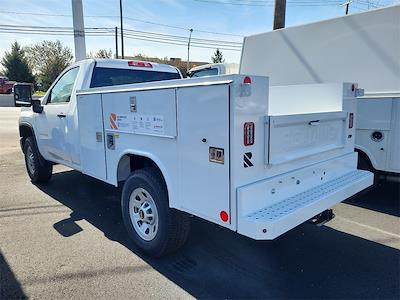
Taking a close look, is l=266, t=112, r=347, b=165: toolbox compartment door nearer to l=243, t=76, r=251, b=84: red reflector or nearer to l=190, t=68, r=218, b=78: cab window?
l=243, t=76, r=251, b=84: red reflector

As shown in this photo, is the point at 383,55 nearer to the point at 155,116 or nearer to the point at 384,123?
the point at 384,123

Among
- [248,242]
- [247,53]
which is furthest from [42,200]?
[247,53]

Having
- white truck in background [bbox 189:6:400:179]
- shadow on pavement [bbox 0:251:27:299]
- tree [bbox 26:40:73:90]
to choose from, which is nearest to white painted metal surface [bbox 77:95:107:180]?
shadow on pavement [bbox 0:251:27:299]

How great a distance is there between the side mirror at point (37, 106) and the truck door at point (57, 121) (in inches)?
2.3

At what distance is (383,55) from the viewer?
5.09 m

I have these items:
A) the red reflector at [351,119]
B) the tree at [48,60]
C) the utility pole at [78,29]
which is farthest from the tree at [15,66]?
the red reflector at [351,119]

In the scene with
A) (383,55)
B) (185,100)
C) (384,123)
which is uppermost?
(383,55)

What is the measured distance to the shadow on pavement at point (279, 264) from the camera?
3111 mm

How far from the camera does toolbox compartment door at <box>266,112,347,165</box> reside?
2977mm

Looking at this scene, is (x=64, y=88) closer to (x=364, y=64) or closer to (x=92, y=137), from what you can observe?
(x=92, y=137)

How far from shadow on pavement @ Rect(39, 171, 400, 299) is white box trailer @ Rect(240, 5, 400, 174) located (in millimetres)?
1507

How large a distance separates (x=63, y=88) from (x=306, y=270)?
4240 millimetres

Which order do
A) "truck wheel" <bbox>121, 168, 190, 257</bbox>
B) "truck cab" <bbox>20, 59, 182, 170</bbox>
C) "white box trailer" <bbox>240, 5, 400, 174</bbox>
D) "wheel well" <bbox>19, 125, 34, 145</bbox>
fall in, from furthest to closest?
"wheel well" <bbox>19, 125, 34, 145</bbox>, "truck cab" <bbox>20, 59, 182, 170</bbox>, "white box trailer" <bbox>240, 5, 400, 174</bbox>, "truck wheel" <bbox>121, 168, 190, 257</bbox>

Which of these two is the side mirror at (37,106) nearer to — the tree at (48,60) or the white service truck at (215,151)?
the white service truck at (215,151)
